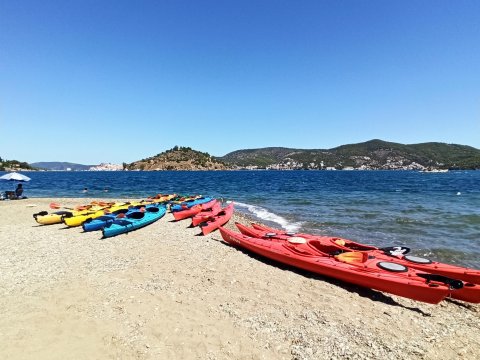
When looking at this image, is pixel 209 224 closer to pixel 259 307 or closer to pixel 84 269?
pixel 84 269

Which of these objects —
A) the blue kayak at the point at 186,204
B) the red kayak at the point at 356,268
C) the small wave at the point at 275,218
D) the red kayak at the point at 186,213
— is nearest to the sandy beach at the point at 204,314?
the red kayak at the point at 356,268

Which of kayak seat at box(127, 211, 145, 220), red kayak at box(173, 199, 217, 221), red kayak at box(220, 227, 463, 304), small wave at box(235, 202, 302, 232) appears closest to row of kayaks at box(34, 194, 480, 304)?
red kayak at box(220, 227, 463, 304)

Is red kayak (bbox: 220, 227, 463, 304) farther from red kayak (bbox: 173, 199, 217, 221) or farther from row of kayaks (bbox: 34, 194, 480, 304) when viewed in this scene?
red kayak (bbox: 173, 199, 217, 221)

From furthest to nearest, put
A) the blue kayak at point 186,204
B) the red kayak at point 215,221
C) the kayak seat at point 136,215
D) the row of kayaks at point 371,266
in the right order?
the blue kayak at point 186,204 → the kayak seat at point 136,215 → the red kayak at point 215,221 → the row of kayaks at point 371,266

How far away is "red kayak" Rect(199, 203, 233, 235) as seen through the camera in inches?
668

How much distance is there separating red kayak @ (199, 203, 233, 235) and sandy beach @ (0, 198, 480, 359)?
14.4 feet

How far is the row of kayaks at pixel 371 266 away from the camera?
868 centimetres

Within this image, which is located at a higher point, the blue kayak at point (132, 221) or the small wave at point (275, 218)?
the blue kayak at point (132, 221)

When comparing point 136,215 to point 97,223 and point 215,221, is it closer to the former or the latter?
point 97,223

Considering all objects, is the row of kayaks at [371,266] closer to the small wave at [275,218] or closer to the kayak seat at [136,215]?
the small wave at [275,218]

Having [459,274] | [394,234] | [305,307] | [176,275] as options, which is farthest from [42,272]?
[394,234]

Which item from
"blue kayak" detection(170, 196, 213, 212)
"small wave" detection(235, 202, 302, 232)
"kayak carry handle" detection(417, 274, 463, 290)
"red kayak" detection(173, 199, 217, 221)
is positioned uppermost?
"blue kayak" detection(170, 196, 213, 212)

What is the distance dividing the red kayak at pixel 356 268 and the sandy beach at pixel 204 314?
0.36 metres

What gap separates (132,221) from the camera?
17.7 metres
